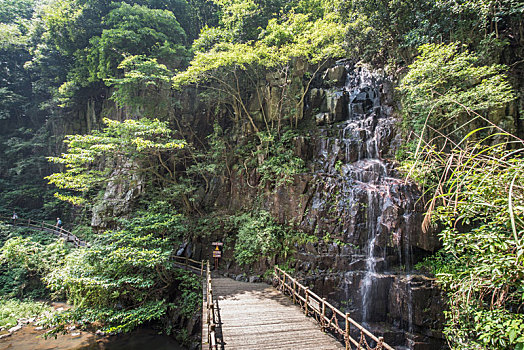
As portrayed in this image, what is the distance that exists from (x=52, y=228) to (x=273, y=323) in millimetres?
19652

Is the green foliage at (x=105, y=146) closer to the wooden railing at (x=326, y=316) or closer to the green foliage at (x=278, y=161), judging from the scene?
the green foliage at (x=278, y=161)

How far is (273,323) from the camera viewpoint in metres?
Result: 7.00

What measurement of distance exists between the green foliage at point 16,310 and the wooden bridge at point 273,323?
32.6 ft

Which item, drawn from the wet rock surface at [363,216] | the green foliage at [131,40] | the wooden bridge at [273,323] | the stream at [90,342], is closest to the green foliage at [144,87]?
the green foliage at [131,40]

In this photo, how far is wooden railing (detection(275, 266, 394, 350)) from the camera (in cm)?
544

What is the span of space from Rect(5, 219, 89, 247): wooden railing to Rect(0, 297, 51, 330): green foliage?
142 inches

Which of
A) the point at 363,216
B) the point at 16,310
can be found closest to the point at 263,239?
the point at 363,216

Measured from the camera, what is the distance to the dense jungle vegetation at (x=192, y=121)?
941 centimetres

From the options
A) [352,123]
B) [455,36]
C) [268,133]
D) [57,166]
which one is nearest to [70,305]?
[57,166]

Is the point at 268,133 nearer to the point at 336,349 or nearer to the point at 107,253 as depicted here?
the point at 107,253

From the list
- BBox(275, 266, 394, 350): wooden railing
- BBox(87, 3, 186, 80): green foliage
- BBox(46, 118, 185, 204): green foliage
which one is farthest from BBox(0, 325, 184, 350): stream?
BBox(87, 3, 186, 80): green foliage

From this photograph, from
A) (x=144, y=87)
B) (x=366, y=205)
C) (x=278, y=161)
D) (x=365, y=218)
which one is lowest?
(x=365, y=218)

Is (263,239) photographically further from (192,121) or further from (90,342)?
(192,121)

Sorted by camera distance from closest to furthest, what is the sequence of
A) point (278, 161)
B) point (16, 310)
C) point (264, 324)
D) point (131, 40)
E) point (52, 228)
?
point (264, 324), point (16, 310), point (278, 161), point (131, 40), point (52, 228)
